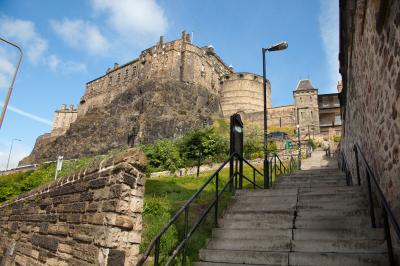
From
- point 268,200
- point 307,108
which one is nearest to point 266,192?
point 268,200

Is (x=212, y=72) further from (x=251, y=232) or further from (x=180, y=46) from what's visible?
(x=251, y=232)

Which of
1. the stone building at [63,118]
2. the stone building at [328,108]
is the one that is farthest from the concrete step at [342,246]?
the stone building at [63,118]

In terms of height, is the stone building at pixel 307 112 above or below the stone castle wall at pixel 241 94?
below

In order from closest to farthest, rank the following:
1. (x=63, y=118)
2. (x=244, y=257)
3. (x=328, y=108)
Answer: (x=244, y=257) → (x=328, y=108) → (x=63, y=118)

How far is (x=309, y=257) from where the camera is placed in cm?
425

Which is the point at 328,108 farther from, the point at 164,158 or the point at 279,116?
the point at 164,158

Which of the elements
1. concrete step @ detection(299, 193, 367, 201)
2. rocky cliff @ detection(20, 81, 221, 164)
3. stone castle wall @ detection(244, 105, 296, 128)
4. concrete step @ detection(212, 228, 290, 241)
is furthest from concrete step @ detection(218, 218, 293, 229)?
stone castle wall @ detection(244, 105, 296, 128)

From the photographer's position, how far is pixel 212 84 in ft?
203

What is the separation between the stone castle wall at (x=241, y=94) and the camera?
6038 cm

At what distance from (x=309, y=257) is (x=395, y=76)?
2.57m

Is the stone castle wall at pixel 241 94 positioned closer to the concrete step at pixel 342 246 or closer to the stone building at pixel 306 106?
the stone building at pixel 306 106

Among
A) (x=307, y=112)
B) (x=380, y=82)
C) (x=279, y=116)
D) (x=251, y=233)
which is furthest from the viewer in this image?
(x=279, y=116)

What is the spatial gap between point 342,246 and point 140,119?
47.4 m

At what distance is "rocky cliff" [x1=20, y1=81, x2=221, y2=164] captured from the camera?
4812 centimetres
